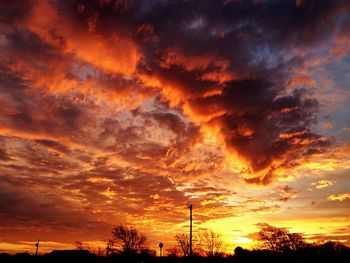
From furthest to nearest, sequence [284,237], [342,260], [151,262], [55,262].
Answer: [284,237]
[55,262]
[151,262]
[342,260]

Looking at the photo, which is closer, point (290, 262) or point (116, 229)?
point (290, 262)

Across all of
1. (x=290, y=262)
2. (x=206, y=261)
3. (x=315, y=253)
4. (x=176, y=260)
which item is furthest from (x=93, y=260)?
(x=315, y=253)

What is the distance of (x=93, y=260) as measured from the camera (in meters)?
58.1

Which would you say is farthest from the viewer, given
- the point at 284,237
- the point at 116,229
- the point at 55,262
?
the point at 116,229

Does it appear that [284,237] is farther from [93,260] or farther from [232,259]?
[93,260]

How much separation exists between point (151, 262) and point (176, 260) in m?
4.30

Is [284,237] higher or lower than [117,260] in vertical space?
higher

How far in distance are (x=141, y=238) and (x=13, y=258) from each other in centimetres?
3318

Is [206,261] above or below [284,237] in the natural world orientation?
below

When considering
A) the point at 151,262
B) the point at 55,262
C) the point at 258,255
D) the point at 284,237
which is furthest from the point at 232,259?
the point at 55,262

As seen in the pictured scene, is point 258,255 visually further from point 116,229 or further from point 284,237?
point 116,229

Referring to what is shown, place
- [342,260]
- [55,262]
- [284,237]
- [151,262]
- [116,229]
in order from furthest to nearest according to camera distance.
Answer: [116,229]
[284,237]
[55,262]
[151,262]
[342,260]

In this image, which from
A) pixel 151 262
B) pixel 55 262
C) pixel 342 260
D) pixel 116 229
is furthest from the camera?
pixel 116 229

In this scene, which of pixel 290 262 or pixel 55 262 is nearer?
pixel 290 262
